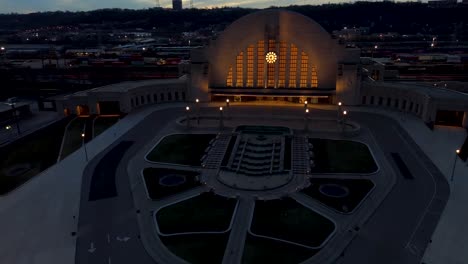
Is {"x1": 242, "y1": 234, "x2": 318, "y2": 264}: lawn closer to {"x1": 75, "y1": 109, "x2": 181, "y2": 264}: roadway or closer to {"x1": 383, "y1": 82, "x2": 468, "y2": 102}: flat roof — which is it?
{"x1": 75, "y1": 109, "x2": 181, "y2": 264}: roadway

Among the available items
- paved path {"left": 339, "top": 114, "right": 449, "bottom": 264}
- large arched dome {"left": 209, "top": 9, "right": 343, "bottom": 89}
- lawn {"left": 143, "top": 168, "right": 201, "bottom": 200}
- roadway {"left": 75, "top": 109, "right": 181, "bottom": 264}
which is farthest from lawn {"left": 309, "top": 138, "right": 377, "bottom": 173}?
large arched dome {"left": 209, "top": 9, "right": 343, "bottom": 89}

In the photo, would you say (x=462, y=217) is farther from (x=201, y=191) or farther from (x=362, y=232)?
(x=201, y=191)

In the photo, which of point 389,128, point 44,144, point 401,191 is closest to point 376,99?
point 389,128

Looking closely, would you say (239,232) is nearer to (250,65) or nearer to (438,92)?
(250,65)

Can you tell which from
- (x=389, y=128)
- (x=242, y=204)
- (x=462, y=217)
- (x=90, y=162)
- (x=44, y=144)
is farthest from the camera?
(x=389, y=128)

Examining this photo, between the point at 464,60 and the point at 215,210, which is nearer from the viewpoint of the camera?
the point at 215,210

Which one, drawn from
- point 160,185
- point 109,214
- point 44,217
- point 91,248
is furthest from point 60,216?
point 160,185

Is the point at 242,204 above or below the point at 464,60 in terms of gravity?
below
